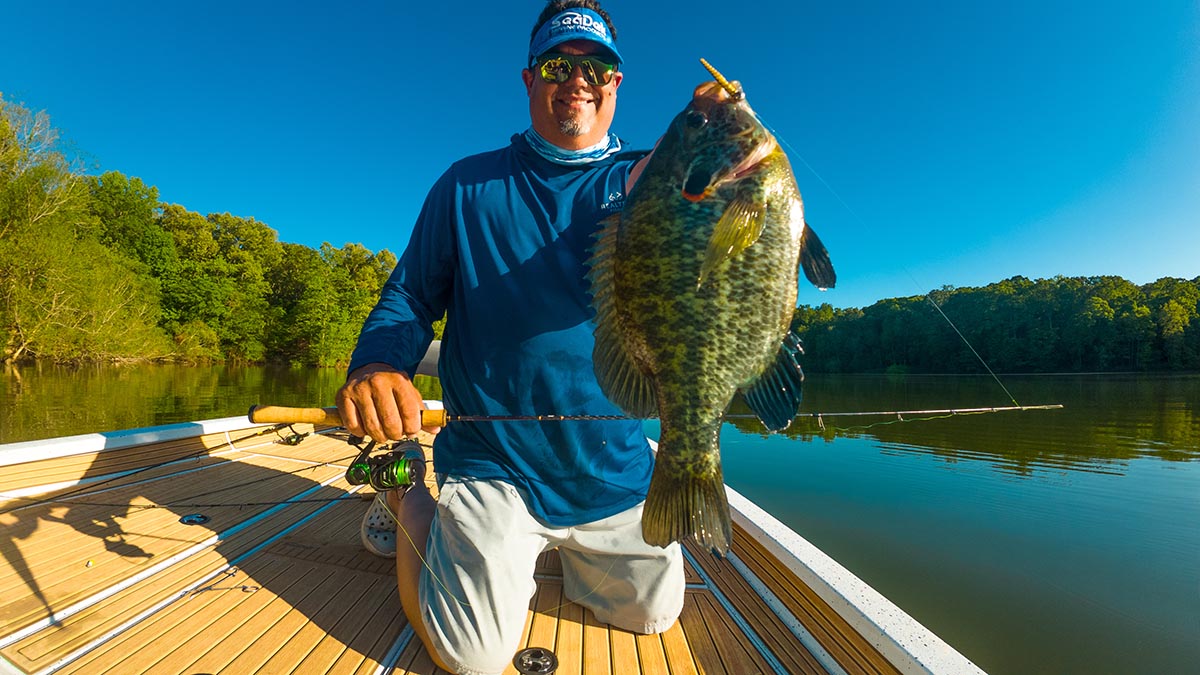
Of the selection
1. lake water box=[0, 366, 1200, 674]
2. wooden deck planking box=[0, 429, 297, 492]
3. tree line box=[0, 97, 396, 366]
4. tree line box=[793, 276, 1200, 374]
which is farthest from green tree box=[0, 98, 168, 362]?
tree line box=[793, 276, 1200, 374]

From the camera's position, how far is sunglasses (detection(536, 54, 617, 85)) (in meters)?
2.49

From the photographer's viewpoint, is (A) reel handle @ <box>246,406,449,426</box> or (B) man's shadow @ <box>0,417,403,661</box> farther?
(B) man's shadow @ <box>0,417,403,661</box>

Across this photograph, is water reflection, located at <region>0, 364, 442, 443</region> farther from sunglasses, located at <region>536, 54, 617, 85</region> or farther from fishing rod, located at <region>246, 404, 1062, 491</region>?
sunglasses, located at <region>536, 54, 617, 85</region>

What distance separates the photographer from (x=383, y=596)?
10.2ft

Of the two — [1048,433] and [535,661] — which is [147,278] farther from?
[1048,433]

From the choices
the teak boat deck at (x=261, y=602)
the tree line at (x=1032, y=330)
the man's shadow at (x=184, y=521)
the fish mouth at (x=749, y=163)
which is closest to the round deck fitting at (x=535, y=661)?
the teak boat deck at (x=261, y=602)

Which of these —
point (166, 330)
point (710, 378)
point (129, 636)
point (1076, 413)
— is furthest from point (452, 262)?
point (166, 330)

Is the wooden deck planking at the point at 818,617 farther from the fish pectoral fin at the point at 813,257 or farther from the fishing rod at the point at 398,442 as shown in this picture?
the fish pectoral fin at the point at 813,257

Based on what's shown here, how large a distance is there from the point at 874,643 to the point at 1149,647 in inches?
241

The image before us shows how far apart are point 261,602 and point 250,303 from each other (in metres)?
51.3

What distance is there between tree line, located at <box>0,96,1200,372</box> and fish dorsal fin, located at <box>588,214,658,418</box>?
2120 cm

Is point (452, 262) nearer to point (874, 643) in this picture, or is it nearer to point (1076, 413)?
point (874, 643)

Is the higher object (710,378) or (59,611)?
(710,378)

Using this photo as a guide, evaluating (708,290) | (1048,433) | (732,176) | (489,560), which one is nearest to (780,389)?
(708,290)
